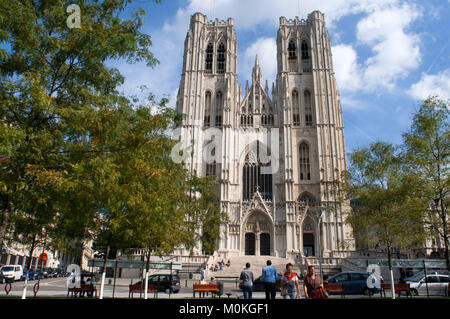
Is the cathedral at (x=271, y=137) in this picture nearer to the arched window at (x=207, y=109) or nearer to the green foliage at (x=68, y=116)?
the arched window at (x=207, y=109)

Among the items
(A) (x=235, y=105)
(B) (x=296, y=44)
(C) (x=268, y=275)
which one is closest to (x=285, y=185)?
(A) (x=235, y=105)

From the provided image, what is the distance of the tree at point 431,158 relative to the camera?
15.3 meters

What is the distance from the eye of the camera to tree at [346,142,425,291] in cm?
1585

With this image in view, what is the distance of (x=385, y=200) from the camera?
690 inches

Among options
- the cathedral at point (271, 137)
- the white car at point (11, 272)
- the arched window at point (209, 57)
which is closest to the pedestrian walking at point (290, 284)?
the white car at point (11, 272)

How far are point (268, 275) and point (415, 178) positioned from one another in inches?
408

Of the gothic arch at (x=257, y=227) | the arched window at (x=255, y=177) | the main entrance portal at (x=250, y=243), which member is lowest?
the main entrance portal at (x=250, y=243)

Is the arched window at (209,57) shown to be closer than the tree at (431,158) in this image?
No

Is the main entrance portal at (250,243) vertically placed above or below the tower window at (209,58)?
below

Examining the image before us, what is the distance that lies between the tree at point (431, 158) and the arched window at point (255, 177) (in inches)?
857

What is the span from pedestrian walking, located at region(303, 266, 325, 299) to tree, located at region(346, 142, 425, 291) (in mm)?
8994

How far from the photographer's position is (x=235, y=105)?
41781 mm

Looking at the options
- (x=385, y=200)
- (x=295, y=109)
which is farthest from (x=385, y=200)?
(x=295, y=109)

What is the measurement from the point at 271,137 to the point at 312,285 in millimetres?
33188
